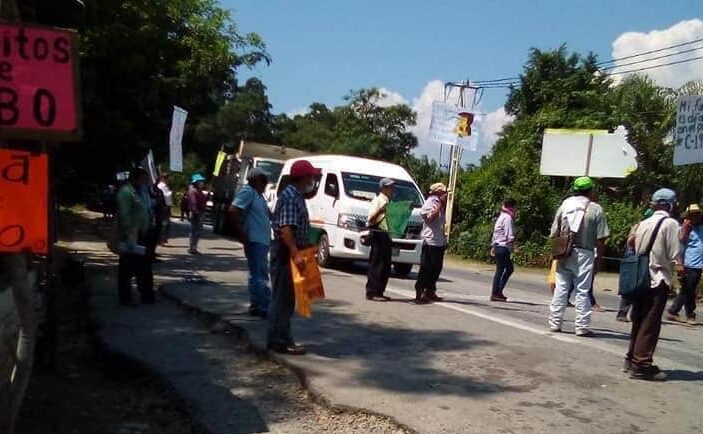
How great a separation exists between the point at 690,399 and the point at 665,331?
4.18 m

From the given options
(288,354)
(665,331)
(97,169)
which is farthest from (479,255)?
(288,354)

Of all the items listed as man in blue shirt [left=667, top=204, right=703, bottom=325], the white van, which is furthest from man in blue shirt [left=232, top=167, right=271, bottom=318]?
man in blue shirt [left=667, top=204, right=703, bottom=325]

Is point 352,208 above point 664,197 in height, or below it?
below

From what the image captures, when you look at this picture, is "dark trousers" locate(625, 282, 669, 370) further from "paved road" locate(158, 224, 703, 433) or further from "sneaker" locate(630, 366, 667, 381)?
"paved road" locate(158, 224, 703, 433)

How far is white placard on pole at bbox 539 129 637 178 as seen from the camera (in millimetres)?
21078

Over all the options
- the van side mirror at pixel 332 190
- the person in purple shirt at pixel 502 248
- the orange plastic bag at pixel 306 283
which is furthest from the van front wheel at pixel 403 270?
the orange plastic bag at pixel 306 283

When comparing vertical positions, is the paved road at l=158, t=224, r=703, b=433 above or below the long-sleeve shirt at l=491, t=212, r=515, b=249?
below

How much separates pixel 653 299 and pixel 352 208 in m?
8.19

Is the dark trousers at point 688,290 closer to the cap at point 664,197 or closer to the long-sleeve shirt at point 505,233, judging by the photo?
the long-sleeve shirt at point 505,233

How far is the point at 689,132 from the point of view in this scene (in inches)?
502

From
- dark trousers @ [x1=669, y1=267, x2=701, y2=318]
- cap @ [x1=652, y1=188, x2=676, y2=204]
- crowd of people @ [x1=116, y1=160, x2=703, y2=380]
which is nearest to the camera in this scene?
crowd of people @ [x1=116, y1=160, x2=703, y2=380]

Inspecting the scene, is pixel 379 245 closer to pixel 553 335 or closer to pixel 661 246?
pixel 553 335

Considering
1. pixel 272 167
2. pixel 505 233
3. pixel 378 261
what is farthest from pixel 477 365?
pixel 272 167

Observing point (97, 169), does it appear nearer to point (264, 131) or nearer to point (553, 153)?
point (553, 153)
